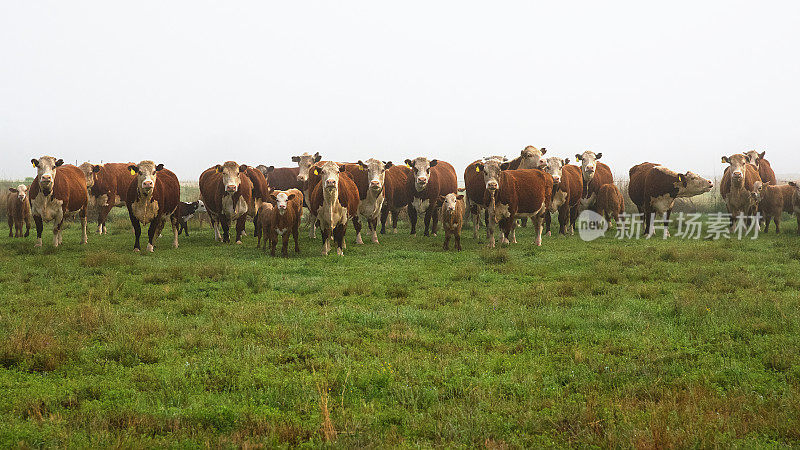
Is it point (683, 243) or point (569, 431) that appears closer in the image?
point (569, 431)

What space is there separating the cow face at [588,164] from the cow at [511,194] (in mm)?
4238

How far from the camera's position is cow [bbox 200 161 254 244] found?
606 inches

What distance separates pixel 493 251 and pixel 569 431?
8579 mm

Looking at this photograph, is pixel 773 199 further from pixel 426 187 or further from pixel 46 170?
pixel 46 170

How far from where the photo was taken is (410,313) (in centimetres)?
735

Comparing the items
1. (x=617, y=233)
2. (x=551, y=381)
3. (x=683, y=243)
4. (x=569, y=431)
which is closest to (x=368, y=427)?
(x=569, y=431)

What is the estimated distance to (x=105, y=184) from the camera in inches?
734

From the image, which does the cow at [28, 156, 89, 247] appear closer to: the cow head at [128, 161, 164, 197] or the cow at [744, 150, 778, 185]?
the cow head at [128, 161, 164, 197]

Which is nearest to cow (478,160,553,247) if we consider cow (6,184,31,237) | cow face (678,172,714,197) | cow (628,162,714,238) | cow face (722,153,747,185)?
cow (628,162,714,238)

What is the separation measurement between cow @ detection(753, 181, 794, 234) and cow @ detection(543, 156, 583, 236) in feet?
16.5

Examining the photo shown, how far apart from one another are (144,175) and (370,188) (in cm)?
556

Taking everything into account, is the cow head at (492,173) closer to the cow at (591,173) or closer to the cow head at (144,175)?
the cow at (591,173)

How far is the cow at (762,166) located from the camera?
20.6 m

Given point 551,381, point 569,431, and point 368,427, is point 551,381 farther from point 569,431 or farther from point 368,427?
point 368,427
